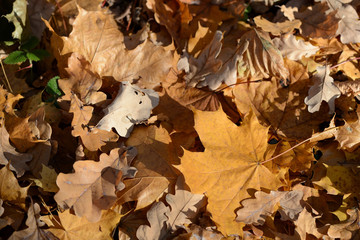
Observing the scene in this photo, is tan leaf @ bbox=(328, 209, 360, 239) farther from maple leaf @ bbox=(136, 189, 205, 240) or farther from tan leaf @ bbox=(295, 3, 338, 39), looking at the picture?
tan leaf @ bbox=(295, 3, 338, 39)

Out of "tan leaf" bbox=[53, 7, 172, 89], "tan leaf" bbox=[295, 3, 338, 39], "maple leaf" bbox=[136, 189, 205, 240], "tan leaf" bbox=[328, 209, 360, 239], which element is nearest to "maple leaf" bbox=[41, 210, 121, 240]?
"maple leaf" bbox=[136, 189, 205, 240]

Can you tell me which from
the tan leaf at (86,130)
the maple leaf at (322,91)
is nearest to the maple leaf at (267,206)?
the maple leaf at (322,91)

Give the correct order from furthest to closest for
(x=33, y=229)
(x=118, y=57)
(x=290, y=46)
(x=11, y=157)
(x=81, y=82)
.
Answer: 1. (x=290, y=46)
2. (x=118, y=57)
3. (x=81, y=82)
4. (x=11, y=157)
5. (x=33, y=229)

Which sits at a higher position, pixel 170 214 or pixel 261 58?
pixel 261 58

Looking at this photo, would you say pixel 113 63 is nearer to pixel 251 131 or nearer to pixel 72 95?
pixel 72 95

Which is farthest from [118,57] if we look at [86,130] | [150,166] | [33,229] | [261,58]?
[33,229]

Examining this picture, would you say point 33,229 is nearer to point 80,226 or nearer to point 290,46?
point 80,226

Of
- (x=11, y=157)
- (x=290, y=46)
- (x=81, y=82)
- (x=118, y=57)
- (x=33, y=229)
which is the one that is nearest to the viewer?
(x=33, y=229)
